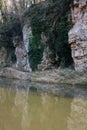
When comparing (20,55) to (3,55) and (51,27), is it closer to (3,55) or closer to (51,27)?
(3,55)

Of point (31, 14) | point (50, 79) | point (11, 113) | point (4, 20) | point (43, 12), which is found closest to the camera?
point (11, 113)

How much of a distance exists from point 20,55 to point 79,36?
502 inches

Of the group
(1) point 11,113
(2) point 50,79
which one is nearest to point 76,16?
(2) point 50,79

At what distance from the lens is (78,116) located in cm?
953

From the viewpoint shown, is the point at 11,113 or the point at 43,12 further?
the point at 43,12

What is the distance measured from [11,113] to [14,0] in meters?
34.1

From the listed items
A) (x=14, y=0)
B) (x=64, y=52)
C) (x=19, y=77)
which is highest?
(x=14, y=0)

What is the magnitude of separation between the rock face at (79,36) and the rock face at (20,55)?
8811 millimetres

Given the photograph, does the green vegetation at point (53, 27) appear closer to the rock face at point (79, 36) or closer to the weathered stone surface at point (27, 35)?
the weathered stone surface at point (27, 35)

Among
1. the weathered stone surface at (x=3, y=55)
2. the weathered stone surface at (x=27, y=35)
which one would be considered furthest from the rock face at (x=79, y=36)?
the weathered stone surface at (x=3, y=55)

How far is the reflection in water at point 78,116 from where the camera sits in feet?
26.3

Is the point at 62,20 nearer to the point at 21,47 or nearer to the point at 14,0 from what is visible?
the point at 21,47

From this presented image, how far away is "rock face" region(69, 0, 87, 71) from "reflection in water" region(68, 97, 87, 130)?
9168 mm

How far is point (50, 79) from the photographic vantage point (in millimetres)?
22562
